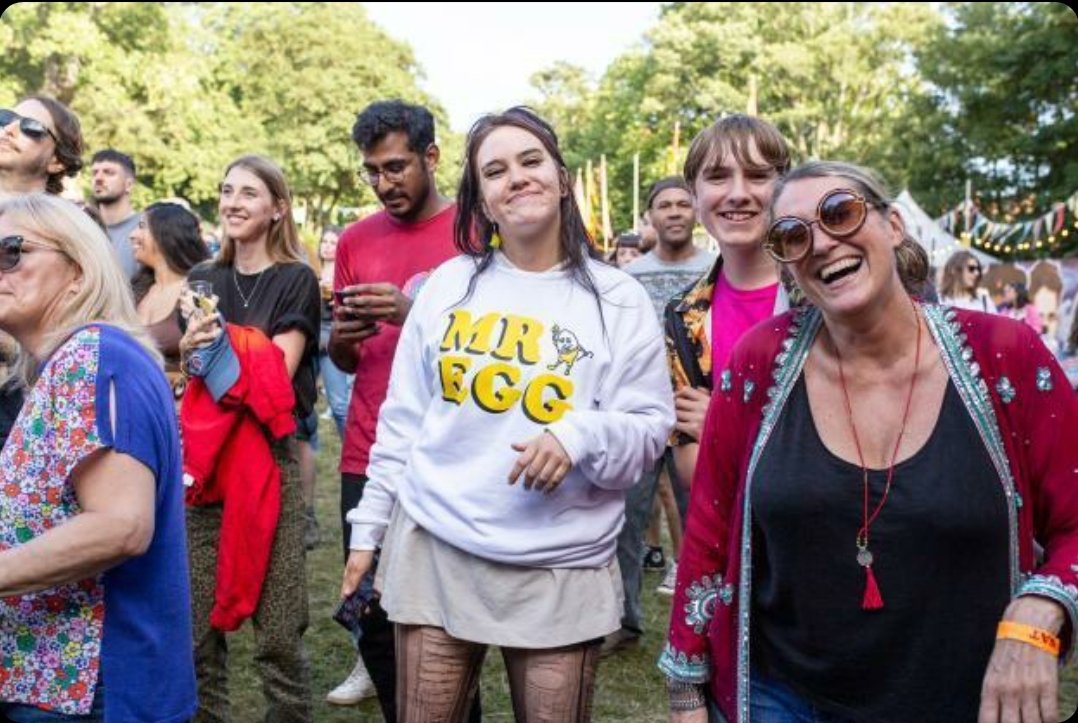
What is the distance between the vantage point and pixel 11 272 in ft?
7.57

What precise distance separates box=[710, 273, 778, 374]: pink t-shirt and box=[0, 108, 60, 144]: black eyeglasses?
9.26 feet

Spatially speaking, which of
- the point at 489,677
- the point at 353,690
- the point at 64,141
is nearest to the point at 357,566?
the point at 353,690

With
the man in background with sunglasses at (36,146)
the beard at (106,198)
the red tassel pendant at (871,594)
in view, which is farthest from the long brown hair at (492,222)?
the beard at (106,198)

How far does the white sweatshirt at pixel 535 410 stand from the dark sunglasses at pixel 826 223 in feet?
2.01

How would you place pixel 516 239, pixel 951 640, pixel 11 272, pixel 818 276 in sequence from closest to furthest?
pixel 951 640, pixel 818 276, pixel 11 272, pixel 516 239

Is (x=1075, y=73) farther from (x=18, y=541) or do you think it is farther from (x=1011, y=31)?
(x=18, y=541)

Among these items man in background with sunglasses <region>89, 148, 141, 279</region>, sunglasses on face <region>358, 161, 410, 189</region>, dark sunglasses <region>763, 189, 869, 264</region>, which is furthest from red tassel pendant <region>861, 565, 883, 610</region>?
man in background with sunglasses <region>89, 148, 141, 279</region>

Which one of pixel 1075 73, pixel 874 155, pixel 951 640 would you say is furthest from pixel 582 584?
pixel 874 155

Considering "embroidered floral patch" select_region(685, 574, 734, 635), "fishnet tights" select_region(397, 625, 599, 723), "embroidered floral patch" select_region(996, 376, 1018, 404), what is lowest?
"fishnet tights" select_region(397, 625, 599, 723)

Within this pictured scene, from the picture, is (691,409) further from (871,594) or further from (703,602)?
(871,594)

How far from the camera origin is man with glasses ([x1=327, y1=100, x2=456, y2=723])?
3617 millimetres

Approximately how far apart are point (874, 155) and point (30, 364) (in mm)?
Result: 41484

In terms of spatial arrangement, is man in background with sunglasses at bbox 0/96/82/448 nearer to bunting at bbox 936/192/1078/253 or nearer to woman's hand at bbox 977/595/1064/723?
woman's hand at bbox 977/595/1064/723

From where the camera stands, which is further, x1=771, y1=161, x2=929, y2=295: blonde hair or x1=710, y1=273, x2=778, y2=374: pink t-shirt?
x1=710, y1=273, x2=778, y2=374: pink t-shirt
